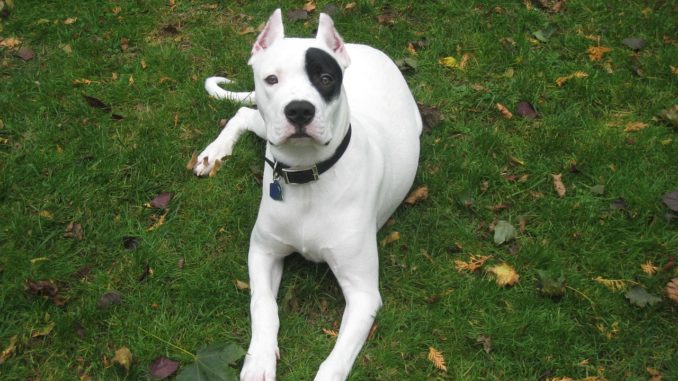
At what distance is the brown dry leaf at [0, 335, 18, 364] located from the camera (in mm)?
3062

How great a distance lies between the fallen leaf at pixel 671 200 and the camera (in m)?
3.79

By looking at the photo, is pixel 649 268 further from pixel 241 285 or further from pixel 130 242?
pixel 130 242

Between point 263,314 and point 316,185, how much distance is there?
71 centimetres

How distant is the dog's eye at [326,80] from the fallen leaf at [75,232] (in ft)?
6.18

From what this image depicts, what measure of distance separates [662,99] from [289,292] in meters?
3.22

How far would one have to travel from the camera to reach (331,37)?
3008 millimetres

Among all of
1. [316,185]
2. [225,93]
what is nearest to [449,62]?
[225,93]

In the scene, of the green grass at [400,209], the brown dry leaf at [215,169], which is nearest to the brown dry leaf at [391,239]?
the green grass at [400,209]

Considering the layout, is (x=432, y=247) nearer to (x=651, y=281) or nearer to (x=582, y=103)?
(x=651, y=281)

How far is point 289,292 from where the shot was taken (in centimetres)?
338

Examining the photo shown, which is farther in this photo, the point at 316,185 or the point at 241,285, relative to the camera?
the point at 241,285

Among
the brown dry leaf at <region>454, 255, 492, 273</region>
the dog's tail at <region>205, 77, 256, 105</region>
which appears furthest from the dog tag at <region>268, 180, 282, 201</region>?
the dog's tail at <region>205, 77, 256, 105</region>

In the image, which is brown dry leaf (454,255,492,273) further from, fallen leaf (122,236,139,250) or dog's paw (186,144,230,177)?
fallen leaf (122,236,139,250)

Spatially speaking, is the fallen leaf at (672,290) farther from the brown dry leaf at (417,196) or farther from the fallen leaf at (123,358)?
the fallen leaf at (123,358)
